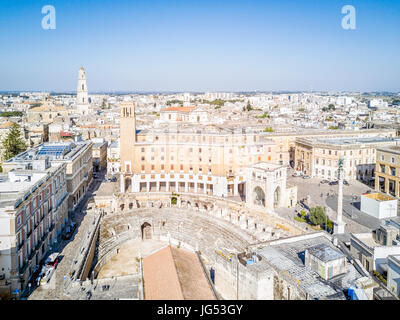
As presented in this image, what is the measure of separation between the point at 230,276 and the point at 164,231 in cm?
1419

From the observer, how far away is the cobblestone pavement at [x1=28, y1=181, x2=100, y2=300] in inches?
707

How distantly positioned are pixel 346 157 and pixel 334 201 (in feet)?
38.7

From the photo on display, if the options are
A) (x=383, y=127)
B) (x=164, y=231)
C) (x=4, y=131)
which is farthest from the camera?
(x=383, y=127)

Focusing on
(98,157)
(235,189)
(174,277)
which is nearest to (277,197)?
(235,189)

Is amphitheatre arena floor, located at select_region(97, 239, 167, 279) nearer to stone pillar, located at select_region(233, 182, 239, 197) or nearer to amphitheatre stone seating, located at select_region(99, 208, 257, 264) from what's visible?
amphitheatre stone seating, located at select_region(99, 208, 257, 264)

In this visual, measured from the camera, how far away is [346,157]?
1745 inches

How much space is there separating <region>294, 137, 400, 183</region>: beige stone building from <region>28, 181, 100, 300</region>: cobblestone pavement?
97.5 feet

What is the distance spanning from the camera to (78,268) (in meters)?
20.6

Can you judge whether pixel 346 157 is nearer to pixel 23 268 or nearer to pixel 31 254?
pixel 31 254

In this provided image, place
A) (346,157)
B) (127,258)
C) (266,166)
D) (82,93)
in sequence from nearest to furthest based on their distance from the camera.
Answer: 1. (127,258)
2. (266,166)
3. (346,157)
4. (82,93)

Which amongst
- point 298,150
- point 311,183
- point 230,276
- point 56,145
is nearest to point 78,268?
point 230,276

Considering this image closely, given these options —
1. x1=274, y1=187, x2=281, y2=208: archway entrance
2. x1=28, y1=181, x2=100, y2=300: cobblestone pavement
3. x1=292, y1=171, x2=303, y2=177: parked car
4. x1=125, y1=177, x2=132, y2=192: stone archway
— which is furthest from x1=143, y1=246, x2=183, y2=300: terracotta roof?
x1=292, y1=171, x2=303, y2=177: parked car

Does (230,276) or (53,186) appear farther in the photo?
(53,186)

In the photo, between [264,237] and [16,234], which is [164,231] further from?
[16,234]
